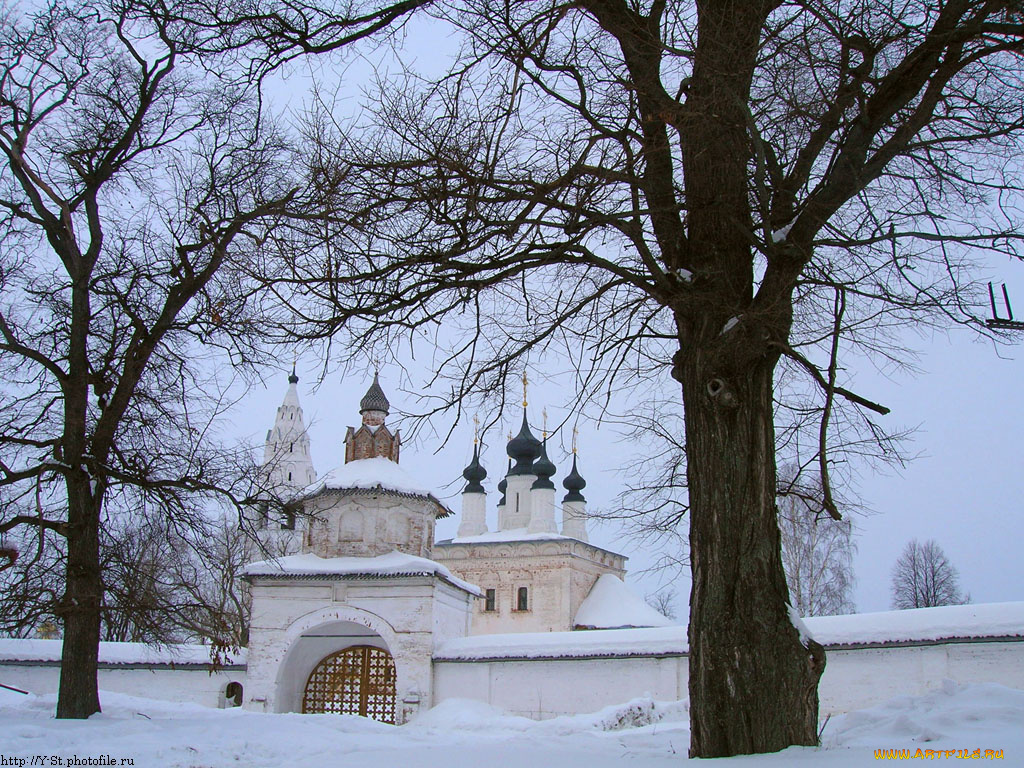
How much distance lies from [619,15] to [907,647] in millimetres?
12539

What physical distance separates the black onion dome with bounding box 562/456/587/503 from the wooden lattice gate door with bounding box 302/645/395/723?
1992cm

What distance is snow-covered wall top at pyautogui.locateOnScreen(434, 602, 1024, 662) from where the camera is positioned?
1410 cm

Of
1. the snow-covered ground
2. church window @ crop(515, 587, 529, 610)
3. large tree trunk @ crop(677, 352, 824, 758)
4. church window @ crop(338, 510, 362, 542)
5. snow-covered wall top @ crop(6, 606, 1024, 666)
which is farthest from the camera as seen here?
church window @ crop(515, 587, 529, 610)

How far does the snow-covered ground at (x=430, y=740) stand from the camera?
4621mm

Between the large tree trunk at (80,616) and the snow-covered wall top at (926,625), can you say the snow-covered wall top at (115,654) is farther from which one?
the snow-covered wall top at (926,625)

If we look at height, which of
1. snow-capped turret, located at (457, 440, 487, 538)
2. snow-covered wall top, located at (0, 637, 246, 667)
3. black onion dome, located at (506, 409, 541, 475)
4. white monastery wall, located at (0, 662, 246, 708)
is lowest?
white monastery wall, located at (0, 662, 246, 708)

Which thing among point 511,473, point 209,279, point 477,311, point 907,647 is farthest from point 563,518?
point 477,311

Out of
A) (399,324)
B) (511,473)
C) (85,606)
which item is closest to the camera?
(399,324)

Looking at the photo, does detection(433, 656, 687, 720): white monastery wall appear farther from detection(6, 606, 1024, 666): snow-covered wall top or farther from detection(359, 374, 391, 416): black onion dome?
detection(359, 374, 391, 416): black onion dome

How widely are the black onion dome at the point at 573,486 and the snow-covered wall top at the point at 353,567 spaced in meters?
19.2

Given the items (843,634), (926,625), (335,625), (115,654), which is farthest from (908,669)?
(115,654)

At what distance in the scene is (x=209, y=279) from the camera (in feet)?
35.3

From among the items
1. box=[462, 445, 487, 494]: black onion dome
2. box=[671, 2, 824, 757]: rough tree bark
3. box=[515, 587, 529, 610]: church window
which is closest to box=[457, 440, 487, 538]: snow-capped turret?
box=[462, 445, 487, 494]: black onion dome

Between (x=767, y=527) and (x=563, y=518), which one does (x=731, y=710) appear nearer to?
(x=767, y=527)
